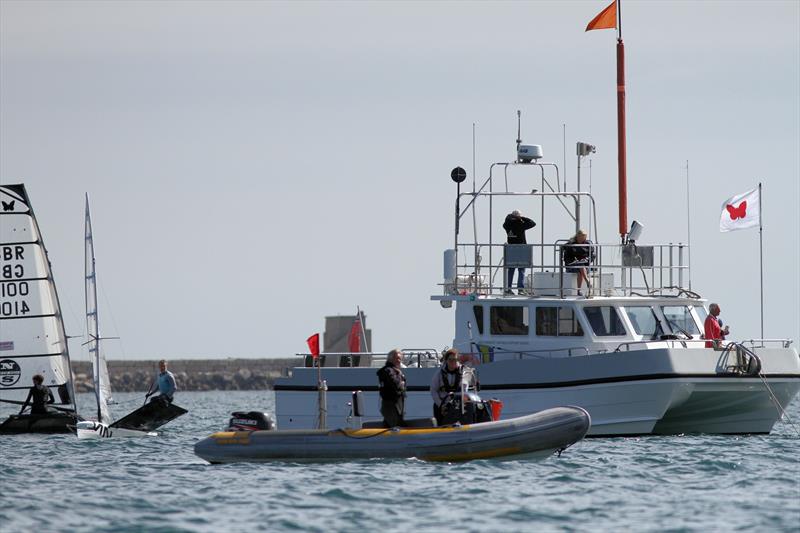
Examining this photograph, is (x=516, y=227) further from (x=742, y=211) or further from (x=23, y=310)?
(x=23, y=310)

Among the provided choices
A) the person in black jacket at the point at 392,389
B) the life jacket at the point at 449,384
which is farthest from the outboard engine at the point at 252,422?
the life jacket at the point at 449,384

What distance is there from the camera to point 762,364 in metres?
27.8

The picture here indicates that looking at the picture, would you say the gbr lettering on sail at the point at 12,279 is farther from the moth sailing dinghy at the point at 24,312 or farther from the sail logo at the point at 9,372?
the sail logo at the point at 9,372

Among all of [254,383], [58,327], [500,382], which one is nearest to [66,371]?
[58,327]

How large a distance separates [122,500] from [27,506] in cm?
114

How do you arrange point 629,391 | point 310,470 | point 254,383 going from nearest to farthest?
point 310,470, point 629,391, point 254,383

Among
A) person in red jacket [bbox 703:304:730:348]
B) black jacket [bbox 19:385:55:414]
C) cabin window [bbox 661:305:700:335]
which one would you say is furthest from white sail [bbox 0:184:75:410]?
person in red jacket [bbox 703:304:730:348]

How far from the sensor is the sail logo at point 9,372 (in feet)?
119

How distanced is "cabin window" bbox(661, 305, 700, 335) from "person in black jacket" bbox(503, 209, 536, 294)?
2684 millimetres

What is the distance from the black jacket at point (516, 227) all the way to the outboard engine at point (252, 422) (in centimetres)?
754

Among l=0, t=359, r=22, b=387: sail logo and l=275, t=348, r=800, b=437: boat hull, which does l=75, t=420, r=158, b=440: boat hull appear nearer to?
l=0, t=359, r=22, b=387: sail logo

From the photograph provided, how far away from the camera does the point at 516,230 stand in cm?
3066

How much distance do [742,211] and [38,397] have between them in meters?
14.9

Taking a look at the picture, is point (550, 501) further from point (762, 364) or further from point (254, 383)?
point (254, 383)
